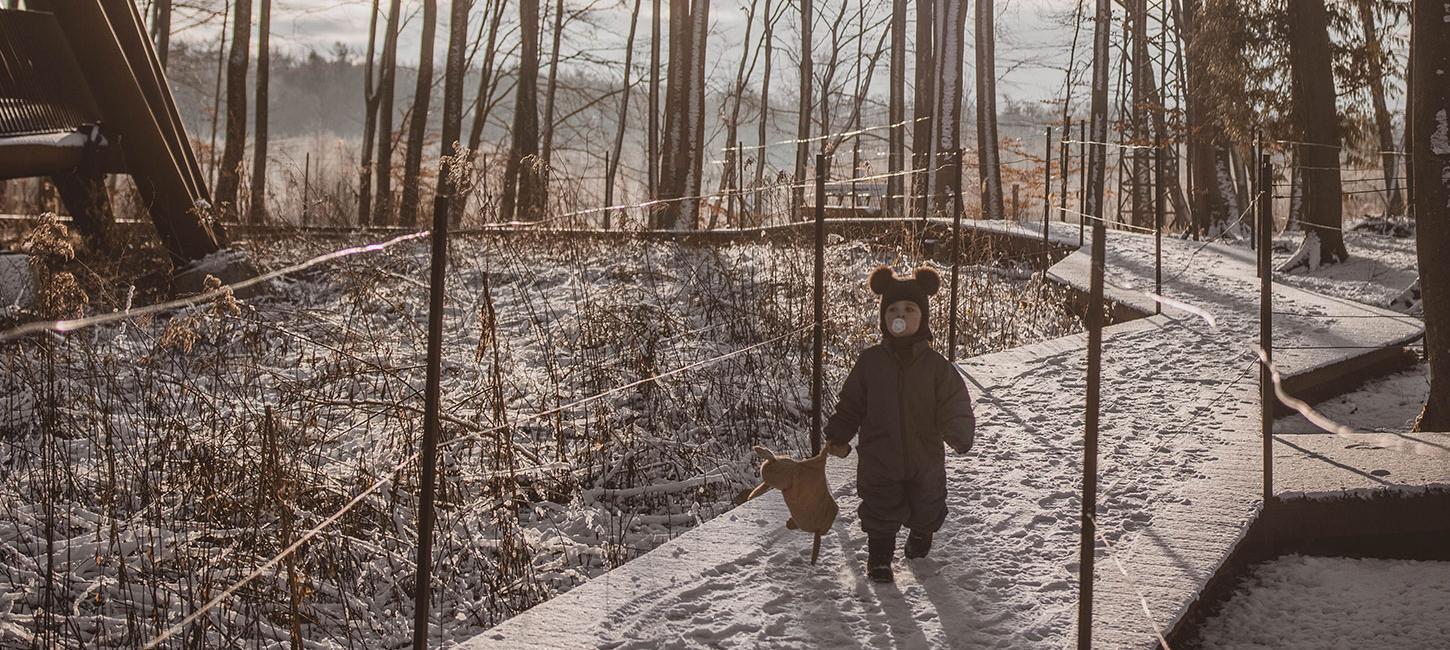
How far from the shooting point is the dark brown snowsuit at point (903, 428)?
3961 millimetres

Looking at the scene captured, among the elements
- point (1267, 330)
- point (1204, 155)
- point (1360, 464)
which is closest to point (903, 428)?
point (1267, 330)

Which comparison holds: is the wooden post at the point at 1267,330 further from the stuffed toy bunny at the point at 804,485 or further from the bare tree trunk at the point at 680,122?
the bare tree trunk at the point at 680,122

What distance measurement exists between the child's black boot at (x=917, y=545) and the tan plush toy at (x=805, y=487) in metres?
0.32

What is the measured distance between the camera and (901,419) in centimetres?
398

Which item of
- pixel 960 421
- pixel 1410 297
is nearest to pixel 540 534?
pixel 960 421

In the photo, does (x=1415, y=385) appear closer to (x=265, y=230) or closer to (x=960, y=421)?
(x=960, y=421)

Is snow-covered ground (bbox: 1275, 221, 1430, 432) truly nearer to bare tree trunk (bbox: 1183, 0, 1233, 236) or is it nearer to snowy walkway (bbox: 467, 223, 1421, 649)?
snowy walkway (bbox: 467, 223, 1421, 649)

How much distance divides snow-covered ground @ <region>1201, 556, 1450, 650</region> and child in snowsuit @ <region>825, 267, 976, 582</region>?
108 cm

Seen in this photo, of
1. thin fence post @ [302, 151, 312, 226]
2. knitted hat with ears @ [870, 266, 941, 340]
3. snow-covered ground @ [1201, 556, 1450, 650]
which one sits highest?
thin fence post @ [302, 151, 312, 226]

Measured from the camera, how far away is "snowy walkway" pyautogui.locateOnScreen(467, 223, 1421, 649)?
11.6ft

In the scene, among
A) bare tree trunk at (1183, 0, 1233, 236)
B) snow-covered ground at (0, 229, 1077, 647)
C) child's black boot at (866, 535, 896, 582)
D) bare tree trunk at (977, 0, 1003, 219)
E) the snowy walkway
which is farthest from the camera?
bare tree trunk at (977, 0, 1003, 219)

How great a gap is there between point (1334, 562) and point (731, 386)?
3554 mm

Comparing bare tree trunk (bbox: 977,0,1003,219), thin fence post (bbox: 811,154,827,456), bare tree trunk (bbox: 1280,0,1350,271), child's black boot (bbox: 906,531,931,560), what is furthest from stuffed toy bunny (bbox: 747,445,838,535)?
bare tree trunk (bbox: 977,0,1003,219)

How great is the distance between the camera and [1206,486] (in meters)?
4.87
